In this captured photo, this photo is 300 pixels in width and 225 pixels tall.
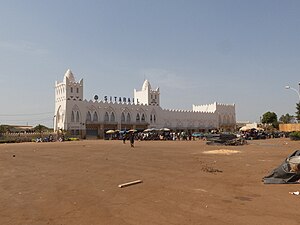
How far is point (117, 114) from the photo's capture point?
223 ft

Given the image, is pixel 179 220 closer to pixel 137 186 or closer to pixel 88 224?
pixel 88 224

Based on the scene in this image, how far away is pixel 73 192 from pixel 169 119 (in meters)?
71.8

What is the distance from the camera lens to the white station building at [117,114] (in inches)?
2420

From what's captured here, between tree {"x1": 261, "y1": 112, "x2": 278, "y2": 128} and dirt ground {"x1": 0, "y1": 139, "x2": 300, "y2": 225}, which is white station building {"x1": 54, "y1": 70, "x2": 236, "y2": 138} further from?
dirt ground {"x1": 0, "y1": 139, "x2": 300, "y2": 225}

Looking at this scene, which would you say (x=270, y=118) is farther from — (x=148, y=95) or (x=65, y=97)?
(x=65, y=97)

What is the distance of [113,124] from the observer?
2640 inches

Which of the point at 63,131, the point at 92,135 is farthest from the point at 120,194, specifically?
the point at 92,135

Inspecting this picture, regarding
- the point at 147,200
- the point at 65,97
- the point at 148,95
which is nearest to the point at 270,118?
the point at 148,95

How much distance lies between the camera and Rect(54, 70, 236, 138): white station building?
6147cm

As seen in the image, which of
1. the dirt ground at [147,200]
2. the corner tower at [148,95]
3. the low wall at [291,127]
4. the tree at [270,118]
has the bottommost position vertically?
the dirt ground at [147,200]

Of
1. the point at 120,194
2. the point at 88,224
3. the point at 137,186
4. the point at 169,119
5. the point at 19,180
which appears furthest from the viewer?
the point at 169,119

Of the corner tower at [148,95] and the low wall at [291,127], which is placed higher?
the corner tower at [148,95]

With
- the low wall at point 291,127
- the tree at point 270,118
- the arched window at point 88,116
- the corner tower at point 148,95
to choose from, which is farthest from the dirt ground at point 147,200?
the tree at point 270,118

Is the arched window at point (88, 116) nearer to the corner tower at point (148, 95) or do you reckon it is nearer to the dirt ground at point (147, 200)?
the corner tower at point (148, 95)
